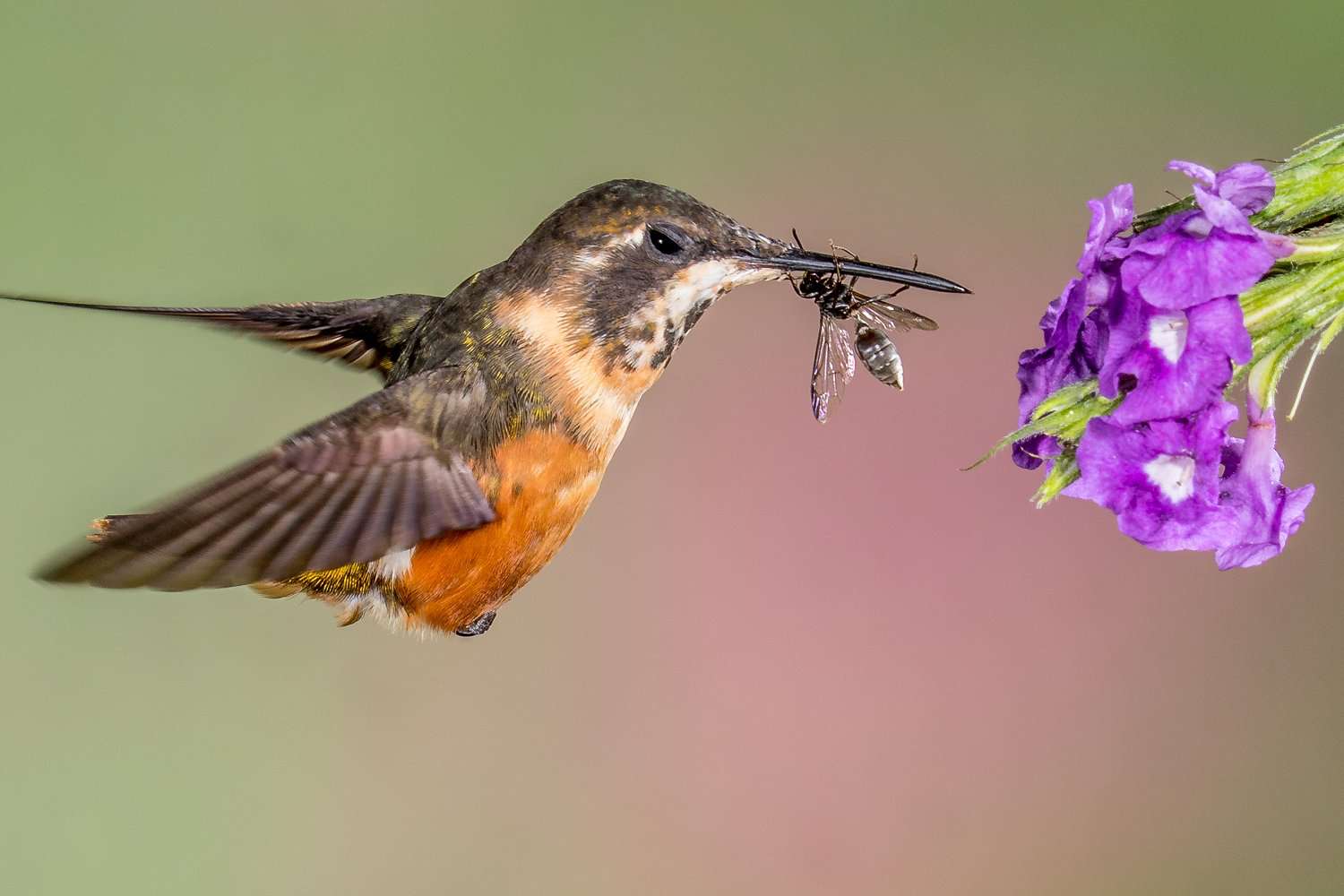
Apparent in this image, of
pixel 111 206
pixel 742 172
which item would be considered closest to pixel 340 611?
pixel 111 206

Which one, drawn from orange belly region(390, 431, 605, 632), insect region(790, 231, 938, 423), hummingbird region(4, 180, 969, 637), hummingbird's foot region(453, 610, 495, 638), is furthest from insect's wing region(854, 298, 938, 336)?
hummingbird's foot region(453, 610, 495, 638)

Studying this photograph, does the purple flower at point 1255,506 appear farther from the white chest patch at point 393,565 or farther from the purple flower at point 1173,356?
the white chest patch at point 393,565

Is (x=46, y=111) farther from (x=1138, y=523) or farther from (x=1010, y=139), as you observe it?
(x=1138, y=523)

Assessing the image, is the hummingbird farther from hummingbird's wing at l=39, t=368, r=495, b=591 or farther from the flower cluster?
the flower cluster

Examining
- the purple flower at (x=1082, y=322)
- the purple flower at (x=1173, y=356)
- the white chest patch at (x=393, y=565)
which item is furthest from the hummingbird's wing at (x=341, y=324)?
the purple flower at (x=1173, y=356)

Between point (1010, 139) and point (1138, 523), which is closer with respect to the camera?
point (1138, 523)

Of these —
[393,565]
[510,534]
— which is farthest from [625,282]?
[393,565]
